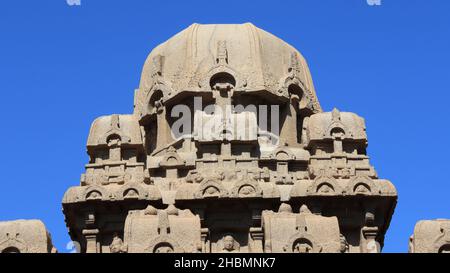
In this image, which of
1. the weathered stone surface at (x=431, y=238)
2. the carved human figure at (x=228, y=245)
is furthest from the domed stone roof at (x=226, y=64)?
the weathered stone surface at (x=431, y=238)

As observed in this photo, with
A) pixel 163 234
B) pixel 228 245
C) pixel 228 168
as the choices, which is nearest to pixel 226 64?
pixel 228 168

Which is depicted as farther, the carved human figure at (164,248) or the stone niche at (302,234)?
the stone niche at (302,234)

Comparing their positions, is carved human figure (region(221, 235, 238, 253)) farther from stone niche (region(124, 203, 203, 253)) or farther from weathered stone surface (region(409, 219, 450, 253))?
weathered stone surface (region(409, 219, 450, 253))

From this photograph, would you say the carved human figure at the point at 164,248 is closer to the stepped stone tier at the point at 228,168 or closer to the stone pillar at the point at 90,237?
the stepped stone tier at the point at 228,168

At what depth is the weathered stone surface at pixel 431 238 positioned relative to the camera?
69750 millimetres

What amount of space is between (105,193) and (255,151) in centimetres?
766

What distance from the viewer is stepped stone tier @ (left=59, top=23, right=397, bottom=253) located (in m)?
71.1

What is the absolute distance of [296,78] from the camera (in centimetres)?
8488

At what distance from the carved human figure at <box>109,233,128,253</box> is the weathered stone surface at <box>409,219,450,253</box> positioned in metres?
12.4

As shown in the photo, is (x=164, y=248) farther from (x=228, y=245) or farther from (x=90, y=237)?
(x=90, y=237)

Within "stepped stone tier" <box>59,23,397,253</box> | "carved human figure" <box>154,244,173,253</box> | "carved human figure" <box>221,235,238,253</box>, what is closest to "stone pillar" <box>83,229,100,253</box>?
"stepped stone tier" <box>59,23,397,253</box>

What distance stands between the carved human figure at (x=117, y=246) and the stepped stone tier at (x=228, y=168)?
8 centimetres

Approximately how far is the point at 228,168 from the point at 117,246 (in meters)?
8.32
